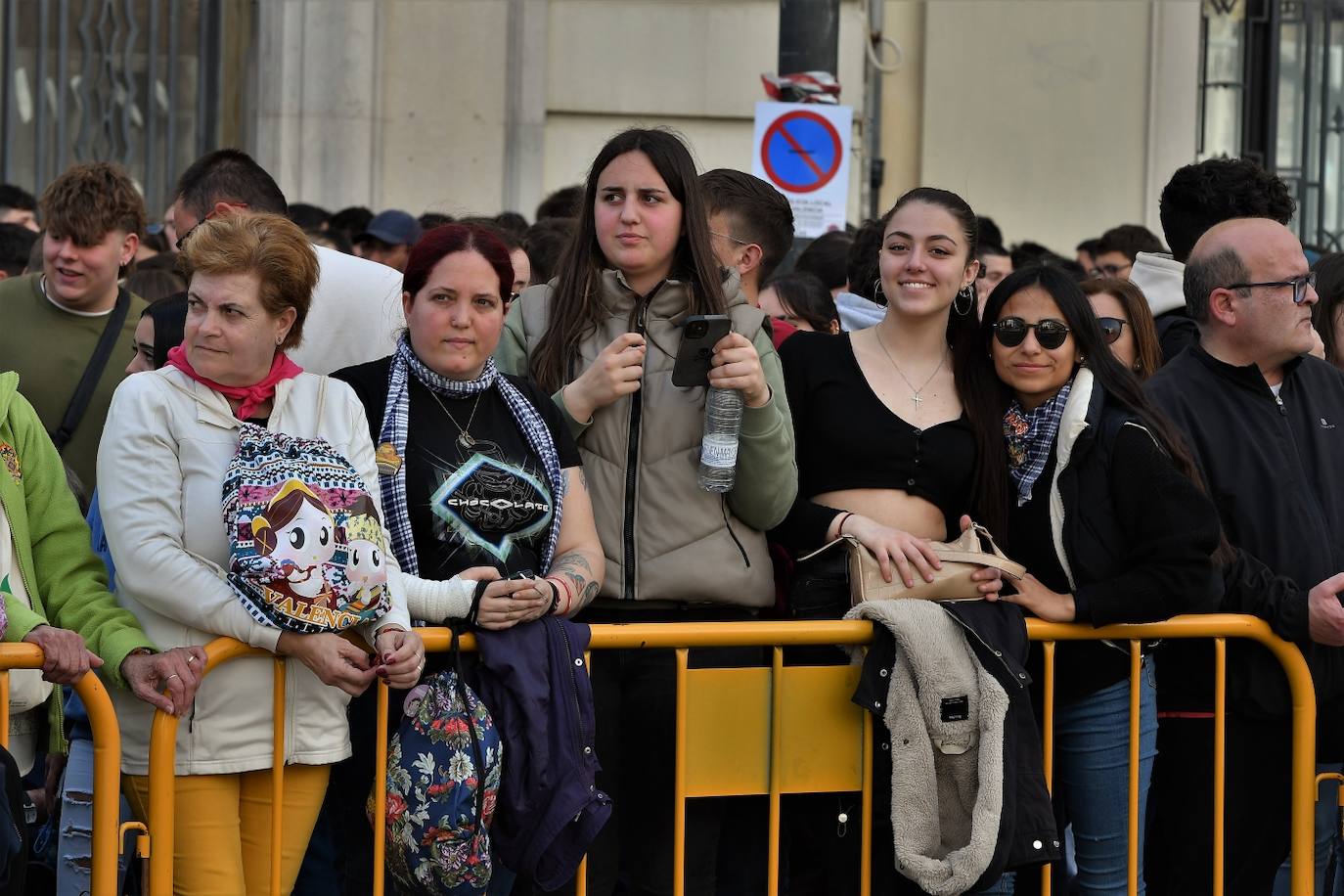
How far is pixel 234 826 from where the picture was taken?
13.0ft

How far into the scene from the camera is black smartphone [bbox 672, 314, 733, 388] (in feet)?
14.3

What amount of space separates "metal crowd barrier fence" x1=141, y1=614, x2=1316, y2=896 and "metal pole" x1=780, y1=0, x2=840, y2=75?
4.63 metres

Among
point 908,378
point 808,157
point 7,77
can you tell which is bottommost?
point 908,378

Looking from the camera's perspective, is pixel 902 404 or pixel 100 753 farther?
pixel 902 404

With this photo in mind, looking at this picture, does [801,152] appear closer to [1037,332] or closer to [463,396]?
[1037,332]

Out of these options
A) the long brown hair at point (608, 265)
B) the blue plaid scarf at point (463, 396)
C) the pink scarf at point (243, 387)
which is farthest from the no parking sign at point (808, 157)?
the pink scarf at point (243, 387)

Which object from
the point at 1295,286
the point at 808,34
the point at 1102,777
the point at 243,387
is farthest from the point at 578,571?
the point at 808,34

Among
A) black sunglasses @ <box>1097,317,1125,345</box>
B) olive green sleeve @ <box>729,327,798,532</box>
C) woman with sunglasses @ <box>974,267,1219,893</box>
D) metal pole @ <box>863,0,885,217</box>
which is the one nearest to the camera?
olive green sleeve @ <box>729,327,798,532</box>

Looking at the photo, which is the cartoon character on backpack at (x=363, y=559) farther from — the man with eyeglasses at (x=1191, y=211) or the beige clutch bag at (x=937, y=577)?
the man with eyeglasses at (x=1191, y=211)

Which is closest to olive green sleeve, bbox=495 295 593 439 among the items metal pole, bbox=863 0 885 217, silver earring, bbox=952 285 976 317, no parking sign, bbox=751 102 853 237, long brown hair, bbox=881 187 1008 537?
long brown hair, bbox=881 187 1008 537

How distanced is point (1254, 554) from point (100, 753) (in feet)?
9.49

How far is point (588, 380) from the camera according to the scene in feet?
14.5

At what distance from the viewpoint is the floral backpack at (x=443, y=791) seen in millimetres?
3982

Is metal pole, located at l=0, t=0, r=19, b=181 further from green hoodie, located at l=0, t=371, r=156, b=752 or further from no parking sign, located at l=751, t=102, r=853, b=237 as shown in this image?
green hoodie, located at l=0, t=371, r=156, b=752
